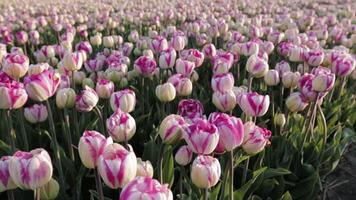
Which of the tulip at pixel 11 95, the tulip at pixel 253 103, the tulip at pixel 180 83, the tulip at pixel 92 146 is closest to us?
the tulip at pixel 92 146

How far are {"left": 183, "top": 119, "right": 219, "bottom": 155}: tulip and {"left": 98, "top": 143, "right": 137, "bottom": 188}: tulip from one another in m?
0.28

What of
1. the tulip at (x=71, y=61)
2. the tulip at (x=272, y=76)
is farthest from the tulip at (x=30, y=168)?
the tulip at (x=272, y=76)

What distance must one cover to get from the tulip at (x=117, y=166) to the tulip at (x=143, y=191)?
0.19 meters

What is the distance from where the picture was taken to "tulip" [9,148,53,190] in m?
1.32

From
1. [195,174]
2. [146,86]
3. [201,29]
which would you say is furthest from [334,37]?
[195,174]

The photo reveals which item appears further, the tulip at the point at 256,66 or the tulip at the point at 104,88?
the tulip at the point at 256,66

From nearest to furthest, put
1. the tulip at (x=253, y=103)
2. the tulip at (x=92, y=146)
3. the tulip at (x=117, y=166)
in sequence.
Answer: the tulip at (x=117, y=166) < the tulip at (x=92, y=146) < the tulip at (x=253, y=103)

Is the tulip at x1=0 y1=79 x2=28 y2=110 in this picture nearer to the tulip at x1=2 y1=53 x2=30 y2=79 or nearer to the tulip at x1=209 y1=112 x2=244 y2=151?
the tulip at x1=2 y1=53 x2=30 y2=79

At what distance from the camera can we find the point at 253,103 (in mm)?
2006

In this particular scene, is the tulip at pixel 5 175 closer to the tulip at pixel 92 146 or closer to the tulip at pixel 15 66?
the tulip at pixel 92 146

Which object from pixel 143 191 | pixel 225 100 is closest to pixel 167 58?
pixel 225 100

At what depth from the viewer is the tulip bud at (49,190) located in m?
1.70

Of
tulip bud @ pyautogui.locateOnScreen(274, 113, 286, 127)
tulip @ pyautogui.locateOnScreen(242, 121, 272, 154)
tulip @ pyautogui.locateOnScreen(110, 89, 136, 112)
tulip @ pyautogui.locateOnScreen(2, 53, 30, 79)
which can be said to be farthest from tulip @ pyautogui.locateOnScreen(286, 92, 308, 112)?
tulip @ pyautogui.locateOnScreen(2, 53, 30, 79)

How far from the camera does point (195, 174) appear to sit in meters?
1.46
